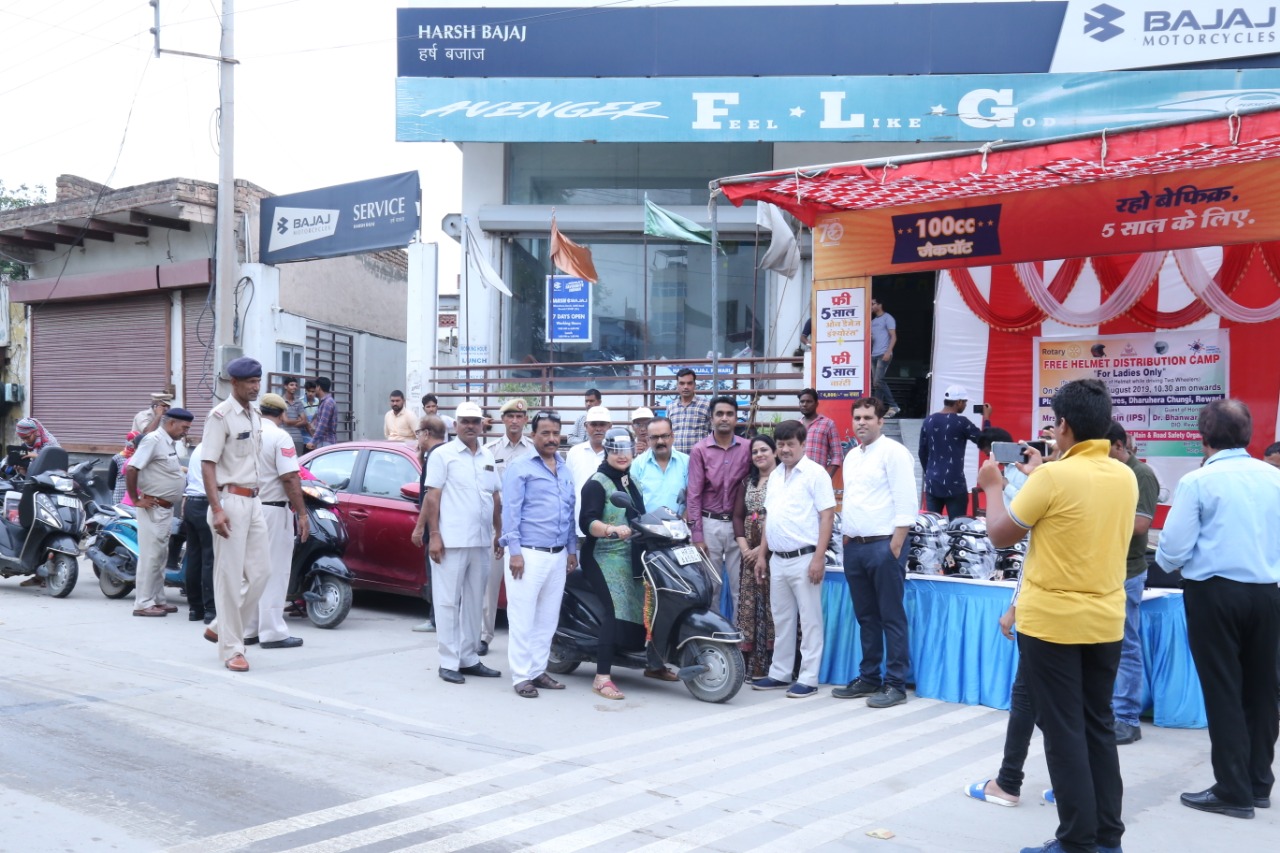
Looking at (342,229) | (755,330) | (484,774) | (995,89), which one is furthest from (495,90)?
(484,774)

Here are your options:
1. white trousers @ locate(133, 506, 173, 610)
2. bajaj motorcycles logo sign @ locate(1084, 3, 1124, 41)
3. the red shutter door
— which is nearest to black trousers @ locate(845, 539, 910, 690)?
white trousers @ locate(133, 506, 173, 610)

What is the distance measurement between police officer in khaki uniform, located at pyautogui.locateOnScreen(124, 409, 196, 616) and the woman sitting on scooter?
14.9 ft

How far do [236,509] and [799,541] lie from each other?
3.89 meters

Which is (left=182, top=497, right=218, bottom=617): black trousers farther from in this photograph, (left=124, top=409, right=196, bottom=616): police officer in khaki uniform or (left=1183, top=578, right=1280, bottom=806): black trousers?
(left=1183, top=578, right=1280, bottom=806): black trousers

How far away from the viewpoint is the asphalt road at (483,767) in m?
4.62

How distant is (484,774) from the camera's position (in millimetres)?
5406

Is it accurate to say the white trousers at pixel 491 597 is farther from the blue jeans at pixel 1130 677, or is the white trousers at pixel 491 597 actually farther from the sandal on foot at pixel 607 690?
the blue jeans at pixel 1130 677

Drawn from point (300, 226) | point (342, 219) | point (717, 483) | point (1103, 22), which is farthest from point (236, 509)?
point (1103, 22)

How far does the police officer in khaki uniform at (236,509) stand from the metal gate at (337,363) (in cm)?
1254

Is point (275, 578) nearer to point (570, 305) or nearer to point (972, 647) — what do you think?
point (972, 647)

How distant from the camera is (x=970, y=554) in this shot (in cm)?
758

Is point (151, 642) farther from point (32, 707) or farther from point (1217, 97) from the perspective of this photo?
point (1217, 97)

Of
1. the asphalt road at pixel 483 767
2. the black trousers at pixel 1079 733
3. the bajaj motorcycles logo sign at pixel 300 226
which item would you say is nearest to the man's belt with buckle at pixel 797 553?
the asphalt road at pixel 483 767

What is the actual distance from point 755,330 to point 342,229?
21.2ft
